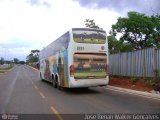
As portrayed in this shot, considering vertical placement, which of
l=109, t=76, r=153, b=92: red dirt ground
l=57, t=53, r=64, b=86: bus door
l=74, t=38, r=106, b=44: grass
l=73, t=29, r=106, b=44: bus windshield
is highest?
l=73, t=29, r=106, b=44: bus windshield

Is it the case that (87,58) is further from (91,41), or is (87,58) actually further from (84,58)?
(91,41)

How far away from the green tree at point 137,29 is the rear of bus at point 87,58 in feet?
49.1

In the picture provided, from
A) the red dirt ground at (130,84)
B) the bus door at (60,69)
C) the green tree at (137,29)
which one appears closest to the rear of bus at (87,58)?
the bus door at (60,69)

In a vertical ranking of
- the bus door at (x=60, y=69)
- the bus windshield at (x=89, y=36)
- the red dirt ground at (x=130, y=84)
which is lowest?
the red dirt ground at (x=130, y=84)

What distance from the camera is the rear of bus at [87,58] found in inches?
782

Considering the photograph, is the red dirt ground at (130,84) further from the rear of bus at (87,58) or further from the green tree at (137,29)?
the green tree at (137,29)

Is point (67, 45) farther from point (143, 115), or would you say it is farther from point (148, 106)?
point (143, 115)

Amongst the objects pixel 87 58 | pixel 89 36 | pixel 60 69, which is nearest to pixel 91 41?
pixel 89 36

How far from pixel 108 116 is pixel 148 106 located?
2941 mm

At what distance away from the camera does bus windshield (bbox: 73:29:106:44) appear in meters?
20.2

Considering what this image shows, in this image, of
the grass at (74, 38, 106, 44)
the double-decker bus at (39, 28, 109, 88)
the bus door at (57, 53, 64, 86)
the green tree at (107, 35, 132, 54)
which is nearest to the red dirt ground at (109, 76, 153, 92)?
the double-decker bus at (39, 28, 109, 88)

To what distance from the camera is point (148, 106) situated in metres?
14.0

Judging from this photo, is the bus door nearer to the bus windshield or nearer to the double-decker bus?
the double-decker bus

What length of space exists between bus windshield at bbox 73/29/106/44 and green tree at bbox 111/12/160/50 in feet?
48.6
